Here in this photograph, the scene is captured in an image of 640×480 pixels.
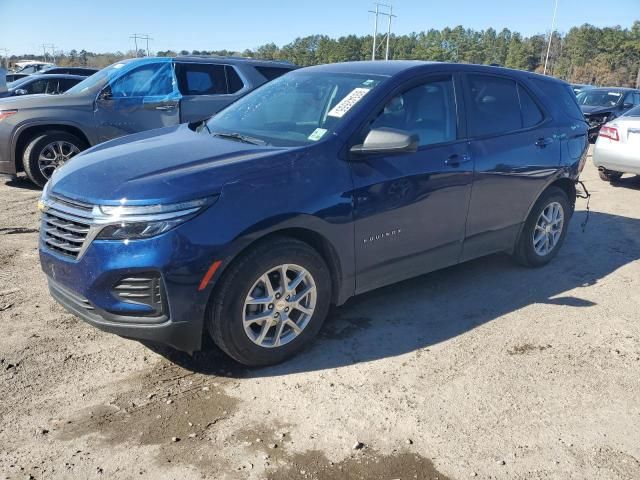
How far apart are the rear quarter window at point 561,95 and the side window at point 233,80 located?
15.0 ft

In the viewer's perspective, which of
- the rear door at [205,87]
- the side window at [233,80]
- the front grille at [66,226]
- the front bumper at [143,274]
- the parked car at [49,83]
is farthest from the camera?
the parked car at [49,83]

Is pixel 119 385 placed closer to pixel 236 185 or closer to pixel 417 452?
pixel 236 185

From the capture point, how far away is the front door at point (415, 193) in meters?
3.48

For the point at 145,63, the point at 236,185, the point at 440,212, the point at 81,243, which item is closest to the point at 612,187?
the point at 440,212

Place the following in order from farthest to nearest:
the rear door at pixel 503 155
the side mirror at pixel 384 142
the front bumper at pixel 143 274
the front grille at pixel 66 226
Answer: the rear door at pixel 503 155, the side mirror at pixel 384 142, the front grille at pixel 66 226, the front bumper at pixel 143 274

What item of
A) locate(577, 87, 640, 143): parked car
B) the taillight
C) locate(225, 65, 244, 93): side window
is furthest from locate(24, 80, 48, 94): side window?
locate(577, 87, 640, 143): parked car

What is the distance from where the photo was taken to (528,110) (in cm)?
480

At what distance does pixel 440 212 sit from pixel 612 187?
22.4 feet

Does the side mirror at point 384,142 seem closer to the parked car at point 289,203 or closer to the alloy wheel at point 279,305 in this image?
the parked car at point 289,203

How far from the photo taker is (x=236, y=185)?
2.93 metres

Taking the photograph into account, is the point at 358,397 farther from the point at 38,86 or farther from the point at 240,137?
the point at 38,86

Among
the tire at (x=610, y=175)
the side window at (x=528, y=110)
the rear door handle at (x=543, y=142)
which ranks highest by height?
the side window at (x=528, y=110)

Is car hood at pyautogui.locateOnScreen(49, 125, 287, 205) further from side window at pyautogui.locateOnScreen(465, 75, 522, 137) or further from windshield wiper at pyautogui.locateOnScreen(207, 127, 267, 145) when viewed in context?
side window at pyautogui.locateOnScreen(465, 75, 522, 137)

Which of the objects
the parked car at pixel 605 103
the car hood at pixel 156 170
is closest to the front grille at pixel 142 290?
the car hood at pixel 156 170
